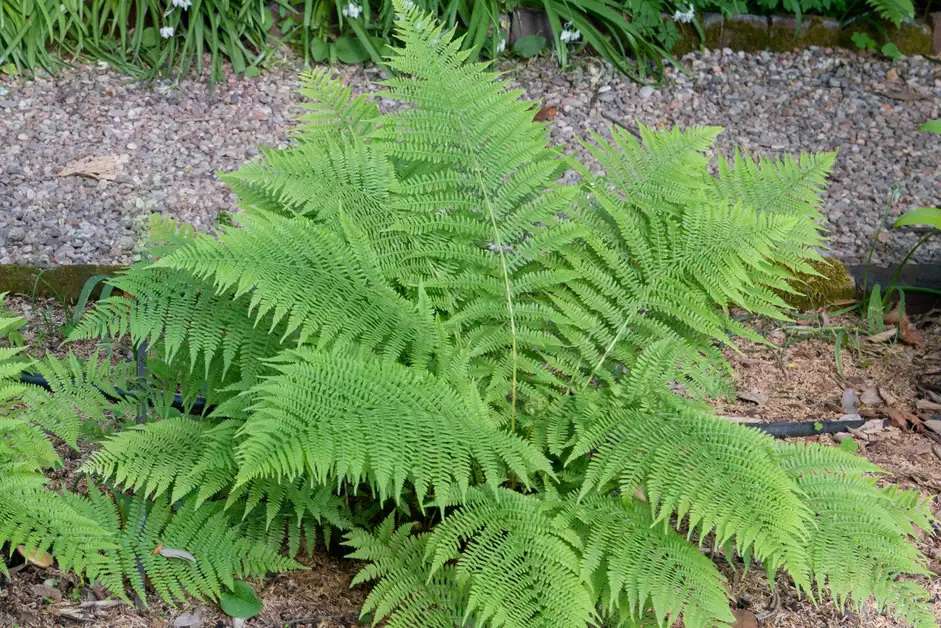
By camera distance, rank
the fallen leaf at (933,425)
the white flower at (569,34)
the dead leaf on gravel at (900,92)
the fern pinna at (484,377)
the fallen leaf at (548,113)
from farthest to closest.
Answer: the dead leaf on gravel at (900,92)
the white flower at (569,34)
the fallen leaf at (548,113)
the fallen leaf at (933,425)
the fern pinna at (484,377)

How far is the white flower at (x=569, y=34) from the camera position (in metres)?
4.54

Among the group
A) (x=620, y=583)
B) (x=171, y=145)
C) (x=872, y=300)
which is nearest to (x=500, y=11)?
(x=171, y=145)

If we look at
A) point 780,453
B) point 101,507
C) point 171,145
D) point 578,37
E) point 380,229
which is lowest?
point 101,507

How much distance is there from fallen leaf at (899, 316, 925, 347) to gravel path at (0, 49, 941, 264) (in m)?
0.41

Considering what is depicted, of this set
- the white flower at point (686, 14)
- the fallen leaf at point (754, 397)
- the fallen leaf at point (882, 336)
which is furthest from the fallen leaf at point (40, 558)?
the white flower at point (686, 14)

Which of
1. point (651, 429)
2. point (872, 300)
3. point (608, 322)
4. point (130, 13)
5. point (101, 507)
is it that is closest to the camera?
point (651, 429)

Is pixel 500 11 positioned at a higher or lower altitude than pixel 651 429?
higher

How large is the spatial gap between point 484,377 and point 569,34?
2667 millimetres

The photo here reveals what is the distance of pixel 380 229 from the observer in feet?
7.55

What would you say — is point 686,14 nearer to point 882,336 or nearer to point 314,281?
point 882,336

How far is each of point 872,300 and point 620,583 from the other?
6.07 feet

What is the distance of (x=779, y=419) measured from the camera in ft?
9.65

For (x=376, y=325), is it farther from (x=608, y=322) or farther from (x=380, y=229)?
(x=608, y=322)

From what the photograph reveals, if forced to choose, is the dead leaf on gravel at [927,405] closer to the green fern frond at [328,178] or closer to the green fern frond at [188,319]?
the green fern frond at [328,178]
